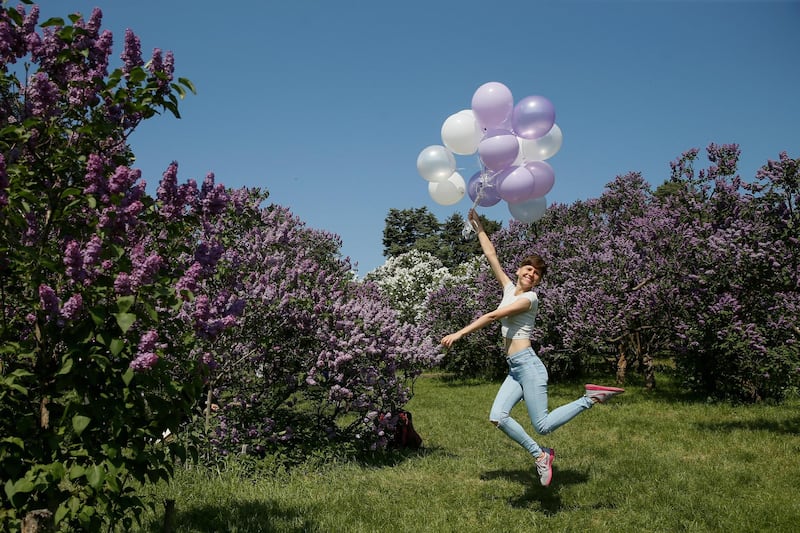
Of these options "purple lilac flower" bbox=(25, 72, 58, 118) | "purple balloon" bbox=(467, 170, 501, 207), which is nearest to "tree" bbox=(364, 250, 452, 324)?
"purple balloon" bbox=(467, 170, 501, 207)

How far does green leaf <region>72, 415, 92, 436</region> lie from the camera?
2.78m

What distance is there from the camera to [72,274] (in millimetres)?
2844

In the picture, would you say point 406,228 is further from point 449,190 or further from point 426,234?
point 449,190

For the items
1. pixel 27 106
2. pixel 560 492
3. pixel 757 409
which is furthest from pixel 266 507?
pixel 757 409

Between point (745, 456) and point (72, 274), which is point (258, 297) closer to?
point (72, 274)

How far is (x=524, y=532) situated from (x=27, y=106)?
4703 millimetres

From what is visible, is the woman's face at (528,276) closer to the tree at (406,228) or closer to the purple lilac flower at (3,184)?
the purple lilac flower at (3,184)

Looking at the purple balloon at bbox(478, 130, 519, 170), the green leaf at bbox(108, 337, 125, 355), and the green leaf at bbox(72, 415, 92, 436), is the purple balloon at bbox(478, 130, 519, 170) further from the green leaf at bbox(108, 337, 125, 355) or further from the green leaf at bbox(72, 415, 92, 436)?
the green leaf at bbox(72, 415, 92, 436)

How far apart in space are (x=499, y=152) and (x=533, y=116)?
1.81 ft

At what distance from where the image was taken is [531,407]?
18.5 feet

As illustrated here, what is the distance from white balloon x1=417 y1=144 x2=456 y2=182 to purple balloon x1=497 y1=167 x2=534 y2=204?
0.88m

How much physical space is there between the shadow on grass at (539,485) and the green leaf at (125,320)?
428cm

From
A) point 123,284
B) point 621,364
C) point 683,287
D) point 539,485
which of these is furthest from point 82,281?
point 621,364

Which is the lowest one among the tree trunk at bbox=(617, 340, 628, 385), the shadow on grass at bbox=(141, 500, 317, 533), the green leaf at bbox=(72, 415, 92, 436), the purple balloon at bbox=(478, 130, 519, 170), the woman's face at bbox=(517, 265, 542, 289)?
the shadow on grass at bbox=(141, 500, 317, 533)
